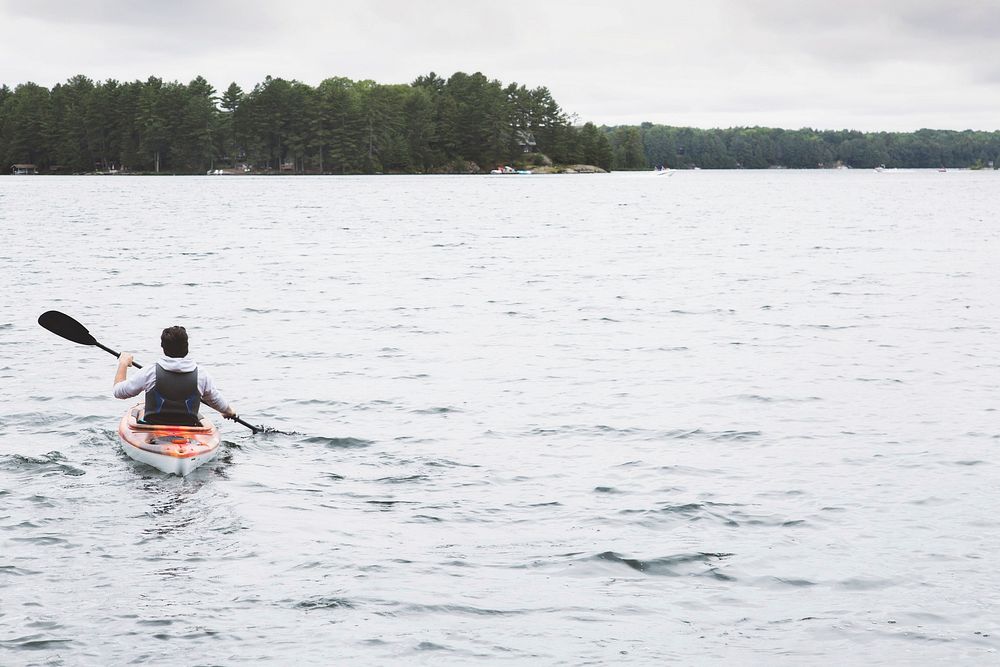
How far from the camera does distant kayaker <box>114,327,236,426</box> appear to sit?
517 inches

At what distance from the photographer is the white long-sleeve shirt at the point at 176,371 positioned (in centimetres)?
1316

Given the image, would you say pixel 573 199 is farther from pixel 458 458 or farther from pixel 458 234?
pixel 458 458

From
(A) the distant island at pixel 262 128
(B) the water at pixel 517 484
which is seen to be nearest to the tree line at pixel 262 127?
(A) the distant island at pixel 262 128

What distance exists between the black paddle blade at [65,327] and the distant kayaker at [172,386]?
286cm

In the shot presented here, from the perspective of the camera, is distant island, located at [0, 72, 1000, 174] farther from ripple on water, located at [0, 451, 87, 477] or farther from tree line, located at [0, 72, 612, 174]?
ripple on water, located at [0, 451, 87, 477]

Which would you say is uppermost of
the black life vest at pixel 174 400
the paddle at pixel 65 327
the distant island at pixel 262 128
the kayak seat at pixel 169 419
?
the distant island at pixel 262 128

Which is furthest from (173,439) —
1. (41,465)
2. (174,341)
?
(41,465)

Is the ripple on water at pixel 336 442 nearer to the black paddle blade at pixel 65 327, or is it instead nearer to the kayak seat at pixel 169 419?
the kayak seat at pixel 169 419

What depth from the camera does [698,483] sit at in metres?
13.2

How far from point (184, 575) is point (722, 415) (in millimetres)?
9081

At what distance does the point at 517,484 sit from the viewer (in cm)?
1312

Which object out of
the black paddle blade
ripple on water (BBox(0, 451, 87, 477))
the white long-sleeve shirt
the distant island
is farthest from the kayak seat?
the distant island

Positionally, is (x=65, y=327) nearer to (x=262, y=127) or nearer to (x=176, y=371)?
(x=176, y=371)

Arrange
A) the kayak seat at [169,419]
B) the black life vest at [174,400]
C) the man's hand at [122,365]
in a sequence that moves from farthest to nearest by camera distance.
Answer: the man's hand at [122,365] < the kayak seat at [169,419] < the black life vest at [174,400]
